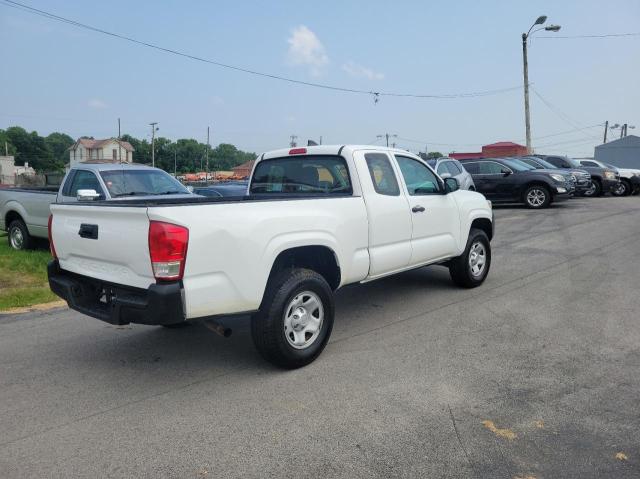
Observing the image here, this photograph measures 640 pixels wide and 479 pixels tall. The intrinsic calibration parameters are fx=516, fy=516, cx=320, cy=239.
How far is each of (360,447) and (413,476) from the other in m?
0.38

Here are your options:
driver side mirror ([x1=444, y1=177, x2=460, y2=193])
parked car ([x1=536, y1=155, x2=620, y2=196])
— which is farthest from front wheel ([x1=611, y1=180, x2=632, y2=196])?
driver side mirror ([x1=444, y1=177, x2=460, y2=193])

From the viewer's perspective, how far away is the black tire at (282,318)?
388cm

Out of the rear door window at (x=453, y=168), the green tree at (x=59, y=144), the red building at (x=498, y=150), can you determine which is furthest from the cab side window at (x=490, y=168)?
the green tree at (x=59, y=144)

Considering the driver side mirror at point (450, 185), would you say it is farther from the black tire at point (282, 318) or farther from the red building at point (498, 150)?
the red building at point (498, 150)

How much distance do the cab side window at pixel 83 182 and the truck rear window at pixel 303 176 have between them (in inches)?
172

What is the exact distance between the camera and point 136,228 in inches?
139

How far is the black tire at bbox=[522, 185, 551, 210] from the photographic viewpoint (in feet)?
55.7

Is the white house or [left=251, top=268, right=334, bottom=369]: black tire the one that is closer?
[left=251, top=268, right=334, bottom=369]: black tire

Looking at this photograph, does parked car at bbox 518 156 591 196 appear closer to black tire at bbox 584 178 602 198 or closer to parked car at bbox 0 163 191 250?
black tire at bbox 584 178 602 198

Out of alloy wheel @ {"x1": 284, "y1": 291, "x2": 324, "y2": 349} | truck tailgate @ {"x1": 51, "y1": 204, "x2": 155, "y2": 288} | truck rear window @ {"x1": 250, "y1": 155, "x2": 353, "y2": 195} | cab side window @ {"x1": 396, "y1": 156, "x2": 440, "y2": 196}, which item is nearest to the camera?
truck tailgate @ {"x1": 51, "y1": 204, "x2": 155, "y2": 288}

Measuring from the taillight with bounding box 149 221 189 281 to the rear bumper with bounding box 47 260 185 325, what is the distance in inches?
3.7

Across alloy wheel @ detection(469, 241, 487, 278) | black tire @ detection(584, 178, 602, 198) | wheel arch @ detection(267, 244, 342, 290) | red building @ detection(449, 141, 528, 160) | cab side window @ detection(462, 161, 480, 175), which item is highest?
red building @ detection(449, 141, 528, 160)

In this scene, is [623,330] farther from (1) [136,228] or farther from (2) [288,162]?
(1) [136,228]

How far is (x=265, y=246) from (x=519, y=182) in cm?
1525
